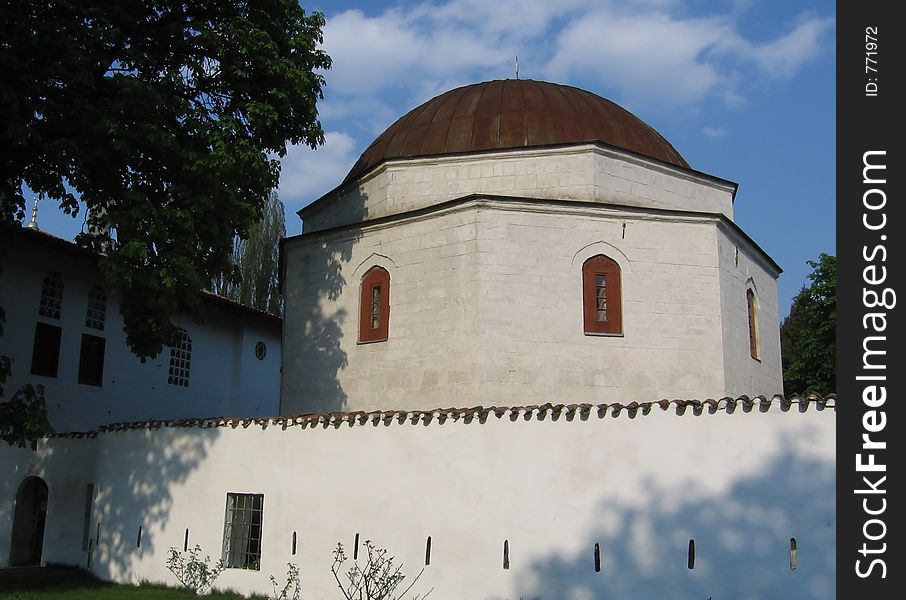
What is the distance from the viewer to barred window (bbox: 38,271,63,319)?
14.5 meters

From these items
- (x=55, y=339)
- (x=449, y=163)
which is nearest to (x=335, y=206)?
(x=449, y=163)

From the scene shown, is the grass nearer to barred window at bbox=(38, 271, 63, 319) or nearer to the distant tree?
barred window at bbox=(38, 271, 63, 319)

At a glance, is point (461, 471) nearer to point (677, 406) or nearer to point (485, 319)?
point (677, 406)

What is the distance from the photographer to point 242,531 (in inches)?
382

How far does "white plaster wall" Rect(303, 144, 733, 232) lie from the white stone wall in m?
0.76

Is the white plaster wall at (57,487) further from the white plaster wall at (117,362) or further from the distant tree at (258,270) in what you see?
the distant tree at (258,270)

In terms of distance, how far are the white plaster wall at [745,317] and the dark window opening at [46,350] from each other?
1164 centimetres

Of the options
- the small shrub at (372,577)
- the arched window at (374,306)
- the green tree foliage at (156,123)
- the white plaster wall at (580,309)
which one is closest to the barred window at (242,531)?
the small shrub at (372,577)

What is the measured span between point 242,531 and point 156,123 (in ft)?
17.1

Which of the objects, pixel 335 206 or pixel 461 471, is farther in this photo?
pixel 335 206

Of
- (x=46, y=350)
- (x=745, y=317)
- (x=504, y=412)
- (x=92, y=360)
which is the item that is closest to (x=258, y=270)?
(x=92, y=360)

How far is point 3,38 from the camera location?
30.3 feet
